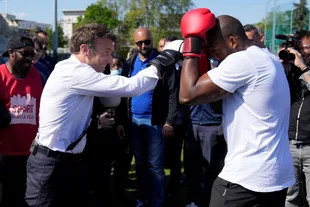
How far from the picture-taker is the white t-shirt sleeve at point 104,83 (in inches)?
109

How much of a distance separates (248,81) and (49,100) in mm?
1370

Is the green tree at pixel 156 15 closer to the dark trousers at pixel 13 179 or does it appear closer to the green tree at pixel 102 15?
the green tree at pixel 102 15

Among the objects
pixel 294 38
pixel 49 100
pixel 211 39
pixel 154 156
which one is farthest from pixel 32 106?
pixel 294 38

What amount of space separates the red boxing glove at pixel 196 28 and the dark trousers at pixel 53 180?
3.89 ft

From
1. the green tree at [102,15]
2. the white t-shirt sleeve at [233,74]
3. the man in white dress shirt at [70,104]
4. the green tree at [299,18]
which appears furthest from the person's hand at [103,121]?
the green tree at [102,15]

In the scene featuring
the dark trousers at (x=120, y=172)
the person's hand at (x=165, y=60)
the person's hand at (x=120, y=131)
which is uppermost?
the person's hand at (x=165, y=60)

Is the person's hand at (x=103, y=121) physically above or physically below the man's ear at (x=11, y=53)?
below

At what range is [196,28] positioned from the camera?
2.32 metres

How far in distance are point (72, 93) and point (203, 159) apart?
8.68ft

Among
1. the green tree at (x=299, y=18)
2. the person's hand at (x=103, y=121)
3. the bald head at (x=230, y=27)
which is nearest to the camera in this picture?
the bald head at (x=230, y=27)

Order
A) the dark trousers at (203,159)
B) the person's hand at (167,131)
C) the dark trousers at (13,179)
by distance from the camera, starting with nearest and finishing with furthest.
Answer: the dark trousers at (13,179), the person's hand at (167,131), the dark trousers at (203,159)

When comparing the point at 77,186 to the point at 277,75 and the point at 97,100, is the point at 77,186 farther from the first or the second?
the point at 277,75

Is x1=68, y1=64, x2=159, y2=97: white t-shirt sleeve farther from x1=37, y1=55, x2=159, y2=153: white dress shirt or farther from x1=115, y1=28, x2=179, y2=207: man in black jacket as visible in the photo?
x1=115, y1=28, x2=179, y2=207: man in black jacket

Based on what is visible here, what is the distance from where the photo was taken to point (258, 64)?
2.29m
